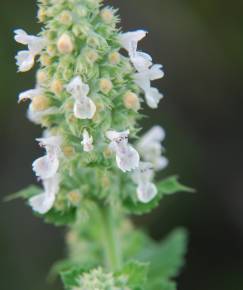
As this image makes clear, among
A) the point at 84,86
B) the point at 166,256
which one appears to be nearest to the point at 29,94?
the point at 84,86

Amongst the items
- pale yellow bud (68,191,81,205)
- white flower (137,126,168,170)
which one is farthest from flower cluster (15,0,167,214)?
white flower (137,126,168,170)

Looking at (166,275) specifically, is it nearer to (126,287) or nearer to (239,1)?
(126,287)

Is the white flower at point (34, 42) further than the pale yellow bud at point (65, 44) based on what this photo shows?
Yes

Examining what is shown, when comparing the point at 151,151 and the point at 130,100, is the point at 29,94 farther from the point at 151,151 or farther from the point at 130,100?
the point at 151,151

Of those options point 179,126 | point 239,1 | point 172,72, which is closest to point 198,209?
point 179,126

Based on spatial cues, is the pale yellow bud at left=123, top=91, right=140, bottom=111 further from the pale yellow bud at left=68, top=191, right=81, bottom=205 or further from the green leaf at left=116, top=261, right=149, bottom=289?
the green leaf at left=116, top=261, right=149, bottom=289

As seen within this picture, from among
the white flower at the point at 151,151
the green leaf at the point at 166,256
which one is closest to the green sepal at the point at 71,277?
the green leaf at the point at 166,256

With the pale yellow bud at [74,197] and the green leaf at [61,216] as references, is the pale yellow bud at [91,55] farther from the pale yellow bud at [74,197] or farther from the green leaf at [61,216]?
the green leaf at [61,216]
